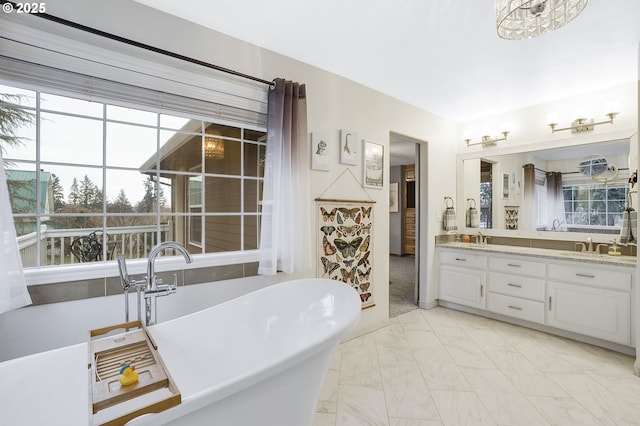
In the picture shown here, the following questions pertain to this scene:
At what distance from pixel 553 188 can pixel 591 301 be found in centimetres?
127

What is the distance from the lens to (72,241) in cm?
186

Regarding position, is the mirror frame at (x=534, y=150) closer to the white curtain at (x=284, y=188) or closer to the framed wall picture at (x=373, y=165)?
the framed wall picture at (x=373, y=165)

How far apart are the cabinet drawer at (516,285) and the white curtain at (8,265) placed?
3852mm

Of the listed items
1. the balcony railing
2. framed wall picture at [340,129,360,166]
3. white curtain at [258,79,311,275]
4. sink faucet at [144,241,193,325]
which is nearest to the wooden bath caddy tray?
sink faucet at [144,241,193,325]

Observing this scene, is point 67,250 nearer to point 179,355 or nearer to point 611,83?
point 179,355

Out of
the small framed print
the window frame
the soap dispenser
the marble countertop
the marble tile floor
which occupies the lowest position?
the marble tile floor

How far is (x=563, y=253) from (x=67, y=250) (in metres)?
4.26

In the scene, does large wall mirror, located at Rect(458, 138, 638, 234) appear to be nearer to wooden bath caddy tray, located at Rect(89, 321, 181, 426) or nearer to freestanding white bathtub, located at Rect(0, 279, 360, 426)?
freestanding white bathtub, located at Rect(0, 279, 360, 426)

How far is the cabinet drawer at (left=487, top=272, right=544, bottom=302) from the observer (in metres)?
2.96

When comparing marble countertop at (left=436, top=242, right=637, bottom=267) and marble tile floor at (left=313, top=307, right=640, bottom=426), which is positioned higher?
marble countertop at (left=436, top=242, right=637, bottom=267)

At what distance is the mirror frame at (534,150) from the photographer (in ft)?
9.31

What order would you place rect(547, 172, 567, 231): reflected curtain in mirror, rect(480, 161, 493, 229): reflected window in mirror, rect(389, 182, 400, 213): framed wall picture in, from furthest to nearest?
rect(389, 182, 400, 213): framed wall picture < rect(480, 161, 493, 229): reflected window in mirror < rect(547, 172, 567, 231): reflected curtain in mirror

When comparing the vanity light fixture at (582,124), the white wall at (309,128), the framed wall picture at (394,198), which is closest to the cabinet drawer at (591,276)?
the white wall at (309,128)

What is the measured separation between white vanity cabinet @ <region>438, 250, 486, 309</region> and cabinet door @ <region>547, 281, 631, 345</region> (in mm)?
642
